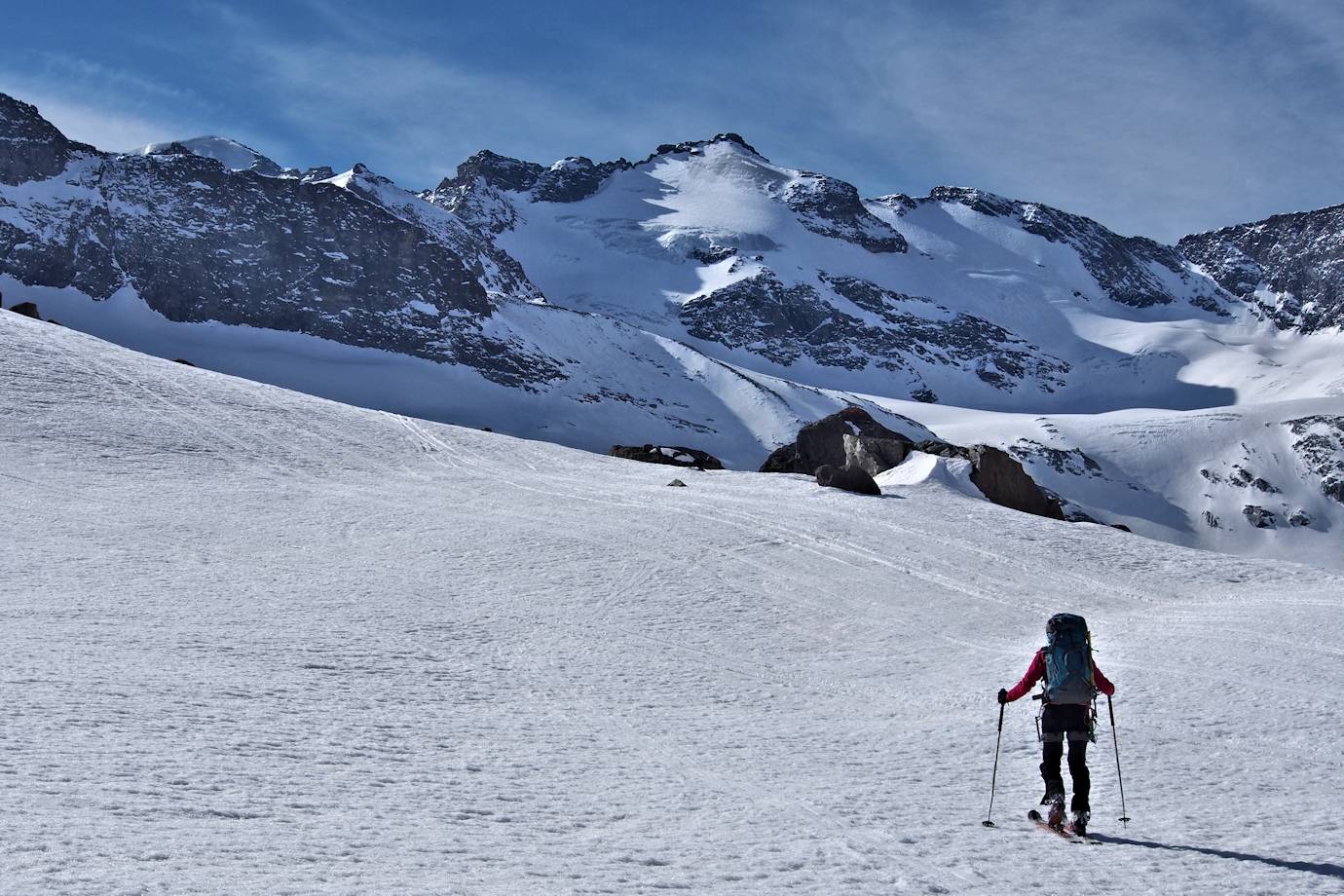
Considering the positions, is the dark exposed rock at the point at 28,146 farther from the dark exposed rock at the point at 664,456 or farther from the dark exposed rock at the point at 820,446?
the dark exposed rock at the point at 820,446

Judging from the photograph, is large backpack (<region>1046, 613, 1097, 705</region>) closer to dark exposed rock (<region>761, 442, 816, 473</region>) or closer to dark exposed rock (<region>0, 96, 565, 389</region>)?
dark exposed rock (<region>761, 442, 816, 473</region>)

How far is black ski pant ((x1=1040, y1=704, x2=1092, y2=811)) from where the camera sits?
875 centimetres

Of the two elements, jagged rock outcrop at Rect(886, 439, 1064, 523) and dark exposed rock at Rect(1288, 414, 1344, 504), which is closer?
jagged rock outcrop at Rect(886, 439, 1064, 523)

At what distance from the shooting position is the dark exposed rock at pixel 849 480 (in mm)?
34281

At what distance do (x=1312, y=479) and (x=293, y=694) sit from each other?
610 feet

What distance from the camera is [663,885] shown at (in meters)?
6.98

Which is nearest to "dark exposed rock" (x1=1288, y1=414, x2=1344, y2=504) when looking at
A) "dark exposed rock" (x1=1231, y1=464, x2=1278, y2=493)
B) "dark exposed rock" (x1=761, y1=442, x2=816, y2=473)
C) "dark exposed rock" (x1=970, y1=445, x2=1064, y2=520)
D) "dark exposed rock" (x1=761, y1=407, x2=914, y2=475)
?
"dark exposed rock" (x1=1231, y1=464, x2=1278, y2=493)

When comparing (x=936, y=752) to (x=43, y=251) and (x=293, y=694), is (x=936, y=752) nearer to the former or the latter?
(x=293, y=694)

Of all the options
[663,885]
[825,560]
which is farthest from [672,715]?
[825,560]

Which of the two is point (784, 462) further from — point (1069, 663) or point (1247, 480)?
point (1247, 480)

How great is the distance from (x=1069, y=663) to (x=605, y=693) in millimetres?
5882

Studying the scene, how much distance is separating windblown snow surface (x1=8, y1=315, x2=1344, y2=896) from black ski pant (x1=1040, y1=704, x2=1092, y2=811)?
495 mm

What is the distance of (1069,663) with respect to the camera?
8984 millimetres

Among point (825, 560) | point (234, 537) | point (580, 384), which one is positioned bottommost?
point (234, 537)
